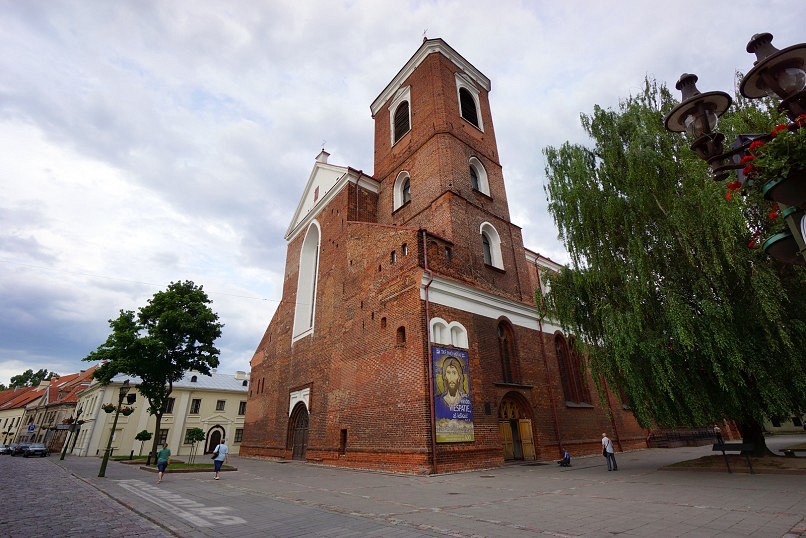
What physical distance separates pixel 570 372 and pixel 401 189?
1256cm

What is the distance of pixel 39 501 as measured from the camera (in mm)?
8133

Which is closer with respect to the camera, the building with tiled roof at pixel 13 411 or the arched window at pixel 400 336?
the arched window at pixel 400 336

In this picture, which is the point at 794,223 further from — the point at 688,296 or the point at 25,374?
the point at 25,374

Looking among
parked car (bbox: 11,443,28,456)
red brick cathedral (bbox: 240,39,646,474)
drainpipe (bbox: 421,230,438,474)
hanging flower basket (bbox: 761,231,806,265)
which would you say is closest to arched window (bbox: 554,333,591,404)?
red brick cathedral (bbox: 240,39,646,474)

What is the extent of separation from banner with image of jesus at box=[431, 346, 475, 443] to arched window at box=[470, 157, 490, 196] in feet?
32.4

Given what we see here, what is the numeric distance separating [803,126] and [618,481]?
9147 millimetres

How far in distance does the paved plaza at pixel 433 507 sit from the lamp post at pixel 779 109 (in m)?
3.63

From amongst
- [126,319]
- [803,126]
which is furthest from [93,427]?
[803,126]

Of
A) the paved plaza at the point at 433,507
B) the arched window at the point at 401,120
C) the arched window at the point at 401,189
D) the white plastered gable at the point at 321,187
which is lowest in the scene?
the paved plaza at the point at 433,507

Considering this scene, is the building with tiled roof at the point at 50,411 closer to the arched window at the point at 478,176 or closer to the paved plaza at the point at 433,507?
the paved plaza at the point at 433,507

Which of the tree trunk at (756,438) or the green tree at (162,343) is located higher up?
the green tree at (162,343)

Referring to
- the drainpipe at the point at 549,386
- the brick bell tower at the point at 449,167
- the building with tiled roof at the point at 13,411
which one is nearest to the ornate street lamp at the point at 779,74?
the brick bell tower at the point at 449,167

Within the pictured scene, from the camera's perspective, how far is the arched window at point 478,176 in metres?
19.9

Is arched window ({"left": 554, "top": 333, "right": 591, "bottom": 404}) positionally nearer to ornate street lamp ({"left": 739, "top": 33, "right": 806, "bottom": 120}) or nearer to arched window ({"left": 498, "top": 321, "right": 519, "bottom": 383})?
arched window ({"left": 498, "top": 321, "right": 519, "bottom": 383})
